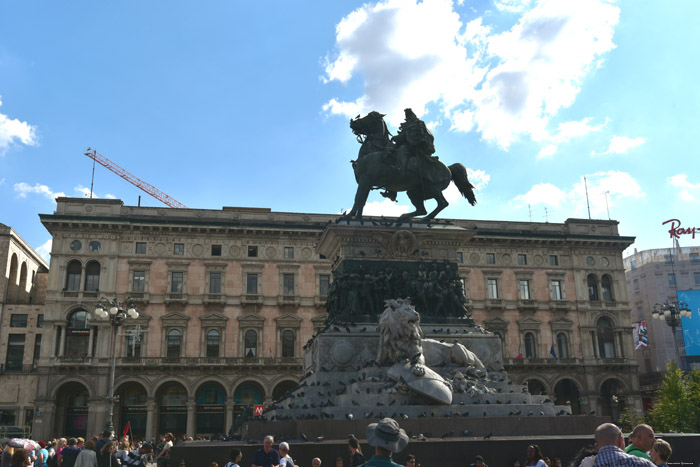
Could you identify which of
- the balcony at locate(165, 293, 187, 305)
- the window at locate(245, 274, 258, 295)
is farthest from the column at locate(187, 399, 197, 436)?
the window at locate(245, 274, 258, 295)

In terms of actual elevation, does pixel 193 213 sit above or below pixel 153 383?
above

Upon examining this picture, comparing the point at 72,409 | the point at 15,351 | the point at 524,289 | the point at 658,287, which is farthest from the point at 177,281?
the point at 658,287

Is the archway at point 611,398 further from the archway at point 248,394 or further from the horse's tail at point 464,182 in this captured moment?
the horse's tail at point 464,182

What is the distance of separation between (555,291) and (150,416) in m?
33.9

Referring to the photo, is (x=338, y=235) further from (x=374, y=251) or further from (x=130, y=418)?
Result: (x=130, y=418)

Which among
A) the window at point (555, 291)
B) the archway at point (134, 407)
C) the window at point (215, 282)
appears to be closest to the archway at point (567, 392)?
the window at point (555, 291)

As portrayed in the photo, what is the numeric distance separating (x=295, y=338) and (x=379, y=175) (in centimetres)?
3602

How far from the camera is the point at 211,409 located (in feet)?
162

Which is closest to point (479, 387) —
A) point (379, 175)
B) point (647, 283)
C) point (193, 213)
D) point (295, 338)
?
point (379, 175)

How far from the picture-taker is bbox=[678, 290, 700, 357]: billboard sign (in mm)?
53250

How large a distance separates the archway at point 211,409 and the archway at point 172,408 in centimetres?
112

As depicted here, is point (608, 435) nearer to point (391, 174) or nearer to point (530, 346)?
point (391, 174)

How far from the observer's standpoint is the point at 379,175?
55.6 ft

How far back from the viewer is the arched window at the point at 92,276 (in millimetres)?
49938
